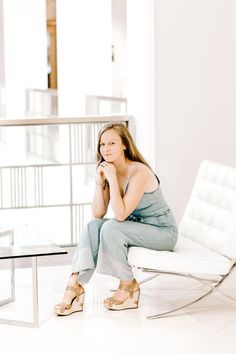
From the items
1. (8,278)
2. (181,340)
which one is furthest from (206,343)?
(8,278)

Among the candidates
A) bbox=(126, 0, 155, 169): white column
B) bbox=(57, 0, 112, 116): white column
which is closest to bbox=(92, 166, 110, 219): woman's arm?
bbox=(126, 0, 155, 169): white column

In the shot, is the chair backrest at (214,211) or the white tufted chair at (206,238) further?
the chair backrest at (214,211)

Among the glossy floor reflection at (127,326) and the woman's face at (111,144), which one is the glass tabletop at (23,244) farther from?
the woman's face at (111,144)

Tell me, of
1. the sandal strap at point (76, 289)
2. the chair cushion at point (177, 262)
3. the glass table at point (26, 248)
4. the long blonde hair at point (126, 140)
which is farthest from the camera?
the long blonde hair at point (126, 140)

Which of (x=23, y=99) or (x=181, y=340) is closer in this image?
(x=181, y=340)

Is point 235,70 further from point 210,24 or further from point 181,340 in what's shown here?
point 181,340

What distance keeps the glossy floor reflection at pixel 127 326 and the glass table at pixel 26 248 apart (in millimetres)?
64

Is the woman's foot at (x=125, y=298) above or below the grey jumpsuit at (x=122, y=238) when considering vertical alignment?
below

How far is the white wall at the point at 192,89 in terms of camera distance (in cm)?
551

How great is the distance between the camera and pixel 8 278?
207 inches

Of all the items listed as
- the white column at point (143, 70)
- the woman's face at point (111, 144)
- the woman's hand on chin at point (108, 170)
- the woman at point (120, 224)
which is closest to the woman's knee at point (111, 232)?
the woman at point (120, 224)

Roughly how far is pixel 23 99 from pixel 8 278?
2475mm

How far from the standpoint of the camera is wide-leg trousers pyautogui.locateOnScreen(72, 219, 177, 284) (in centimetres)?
442

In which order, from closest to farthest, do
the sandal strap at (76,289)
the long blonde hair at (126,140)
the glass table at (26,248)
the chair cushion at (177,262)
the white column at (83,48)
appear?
the glass table at (26,248), the chair cushion at (177,262), the sandal strap at (76,289), the long blonde hair at (126,140), the white column at (83,48)
